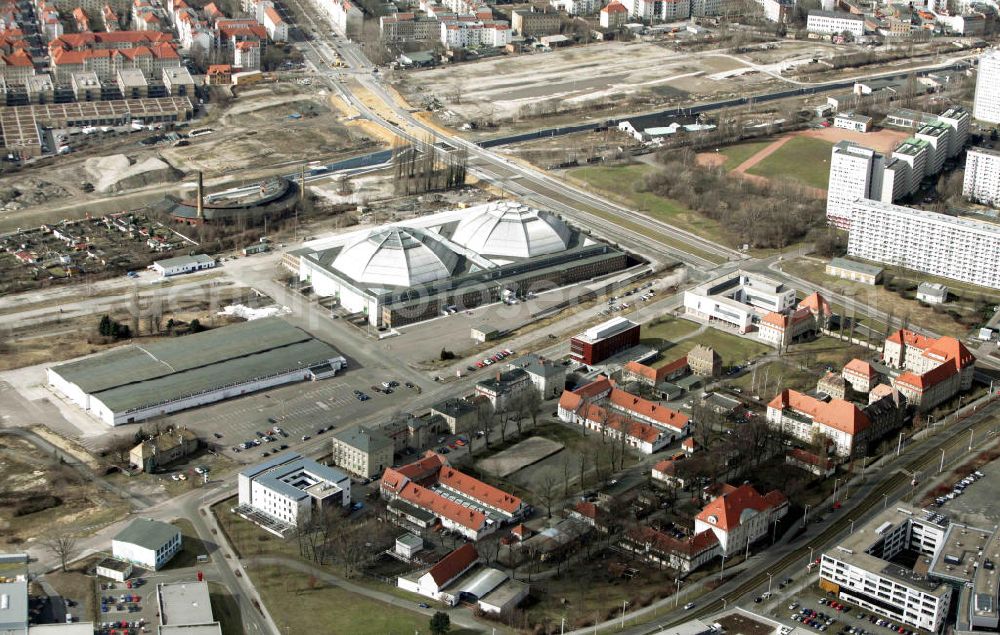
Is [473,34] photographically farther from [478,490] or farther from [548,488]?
[478,490]

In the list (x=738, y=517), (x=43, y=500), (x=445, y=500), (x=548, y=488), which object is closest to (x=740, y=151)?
(x=548, y=488)

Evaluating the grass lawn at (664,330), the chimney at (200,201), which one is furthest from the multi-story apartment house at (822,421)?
the chimney at (200,201)

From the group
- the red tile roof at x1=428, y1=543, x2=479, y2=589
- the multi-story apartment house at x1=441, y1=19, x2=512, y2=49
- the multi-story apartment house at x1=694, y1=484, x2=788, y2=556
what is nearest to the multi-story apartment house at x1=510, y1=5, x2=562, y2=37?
the multi-story apartment house at x1=441, y1=19, x2=512, y2=49

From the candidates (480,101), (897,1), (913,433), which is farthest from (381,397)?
(897,1)

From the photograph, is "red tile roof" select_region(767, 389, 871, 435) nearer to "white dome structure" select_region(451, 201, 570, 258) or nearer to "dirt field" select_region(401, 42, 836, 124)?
"white dome structure" select_region(451, 201, 570, 258)

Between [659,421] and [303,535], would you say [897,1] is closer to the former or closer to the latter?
[659,421]

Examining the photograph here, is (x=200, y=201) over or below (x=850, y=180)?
below

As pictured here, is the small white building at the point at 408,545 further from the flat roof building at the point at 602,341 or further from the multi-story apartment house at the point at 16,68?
the multi-story apartment house at the point at 16,68
